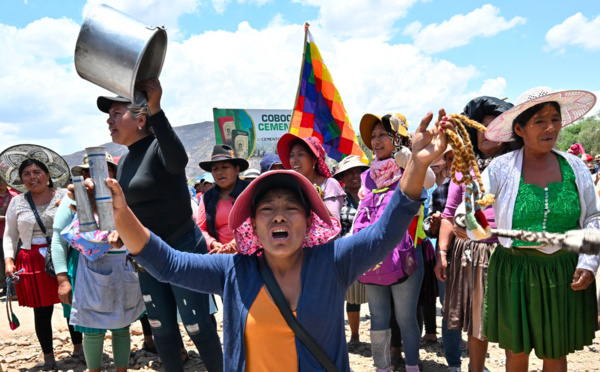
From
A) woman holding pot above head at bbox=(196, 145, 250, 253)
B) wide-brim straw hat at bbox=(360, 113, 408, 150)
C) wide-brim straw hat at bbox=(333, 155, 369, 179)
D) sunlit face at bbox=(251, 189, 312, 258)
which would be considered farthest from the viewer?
wide-brim straw hat at bbox=(333, 155, 369, 179)

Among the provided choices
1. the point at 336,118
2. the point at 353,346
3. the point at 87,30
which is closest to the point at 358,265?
the point at 87,30

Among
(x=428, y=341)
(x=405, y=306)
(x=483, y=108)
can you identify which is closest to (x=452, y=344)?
(x=405, y=306)

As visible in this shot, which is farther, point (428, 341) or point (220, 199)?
point (428, 341)

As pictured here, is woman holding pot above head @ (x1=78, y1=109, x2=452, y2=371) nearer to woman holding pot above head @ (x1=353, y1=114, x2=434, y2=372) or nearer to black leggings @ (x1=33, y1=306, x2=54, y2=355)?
woman holding pot above head @ (x1=353, y1=114, x2=434, y2=372)

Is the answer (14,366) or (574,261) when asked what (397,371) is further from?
(14,366)

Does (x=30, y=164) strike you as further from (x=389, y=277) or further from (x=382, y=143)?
(x=389, y=277)

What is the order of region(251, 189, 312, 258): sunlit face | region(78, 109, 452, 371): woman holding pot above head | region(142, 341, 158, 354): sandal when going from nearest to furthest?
region(78, 109, 452, 371): woman holding pot above head → region(251, 189, 312, 258): sunlit face → region(142, 341, 158, 354): sandal

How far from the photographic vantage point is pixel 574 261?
266 cm

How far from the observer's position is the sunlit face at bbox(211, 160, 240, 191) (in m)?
4.53

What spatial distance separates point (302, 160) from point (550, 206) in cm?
212

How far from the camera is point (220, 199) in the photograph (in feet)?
14.6

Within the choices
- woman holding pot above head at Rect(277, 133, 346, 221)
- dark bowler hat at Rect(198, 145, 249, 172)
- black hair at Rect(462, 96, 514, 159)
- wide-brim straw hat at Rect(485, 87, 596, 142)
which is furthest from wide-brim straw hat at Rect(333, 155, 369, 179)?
wide-brim straw hat at Rect(485, 87, 596, 142)

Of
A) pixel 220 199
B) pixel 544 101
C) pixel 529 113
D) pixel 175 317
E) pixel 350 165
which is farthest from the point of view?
pixel 350 165

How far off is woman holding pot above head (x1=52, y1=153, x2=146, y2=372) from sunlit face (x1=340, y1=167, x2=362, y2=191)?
8.16ft
